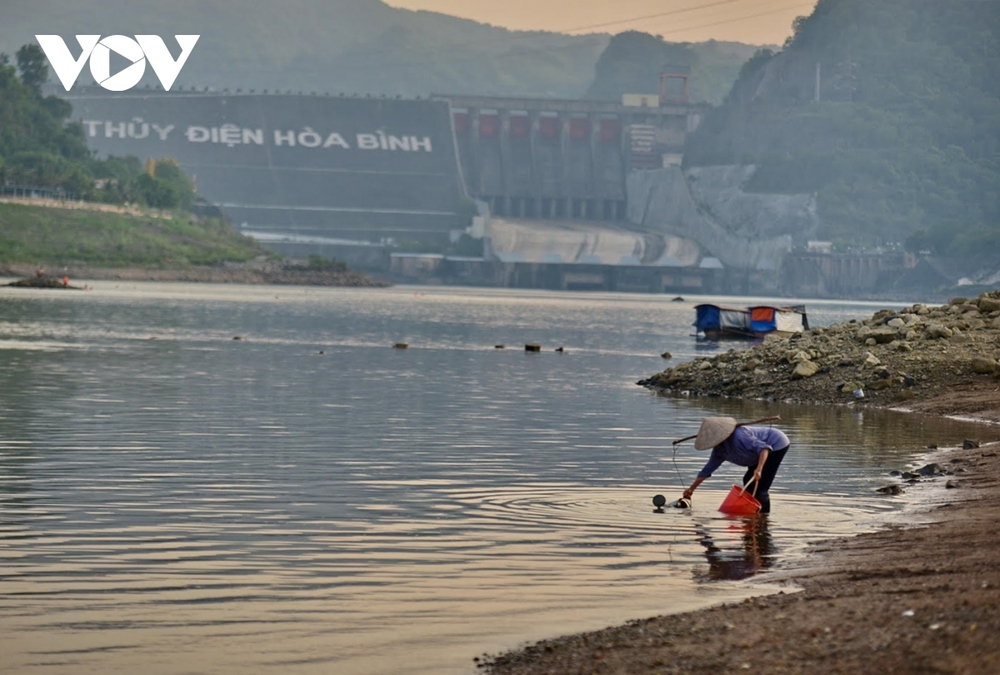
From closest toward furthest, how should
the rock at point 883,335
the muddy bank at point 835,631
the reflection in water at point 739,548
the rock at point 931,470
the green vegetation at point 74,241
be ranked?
the muddy bank at point 835,631, the reflection in water at point 739,548, the rock at point 931,470, the rock at point 883,335, the green vegetation at point 74,241

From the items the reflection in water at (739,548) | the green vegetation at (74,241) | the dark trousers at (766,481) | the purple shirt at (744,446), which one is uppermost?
the green vegetation at (74,241)

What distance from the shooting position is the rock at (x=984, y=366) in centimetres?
A: 4106

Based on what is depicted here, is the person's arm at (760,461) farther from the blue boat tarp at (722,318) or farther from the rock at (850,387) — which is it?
the blue boat tarp at (722,318)

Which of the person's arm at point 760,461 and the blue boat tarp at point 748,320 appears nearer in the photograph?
the person's arm at point 760,461

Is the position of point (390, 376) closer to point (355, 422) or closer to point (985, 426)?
point (355, 422)

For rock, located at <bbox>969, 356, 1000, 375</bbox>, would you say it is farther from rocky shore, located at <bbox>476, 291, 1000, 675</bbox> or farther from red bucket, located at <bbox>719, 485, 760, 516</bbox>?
red bucket, located at <bbox>719, 485, 760, 516</bbox>

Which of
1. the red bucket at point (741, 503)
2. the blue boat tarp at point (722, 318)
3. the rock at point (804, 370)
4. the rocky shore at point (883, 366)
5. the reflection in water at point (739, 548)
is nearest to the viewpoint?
the reflection in water at point (739, 548)

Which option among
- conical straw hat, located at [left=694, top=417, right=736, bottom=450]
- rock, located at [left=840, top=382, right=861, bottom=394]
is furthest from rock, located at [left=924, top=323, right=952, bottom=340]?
conical straw hat, located at [left=694, top=417, right=736, bottom=450]

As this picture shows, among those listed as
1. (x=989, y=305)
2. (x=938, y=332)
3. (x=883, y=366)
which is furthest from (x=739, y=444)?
(x=989, y=305)

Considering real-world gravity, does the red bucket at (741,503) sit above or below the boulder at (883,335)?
below

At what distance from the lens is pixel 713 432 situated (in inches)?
794

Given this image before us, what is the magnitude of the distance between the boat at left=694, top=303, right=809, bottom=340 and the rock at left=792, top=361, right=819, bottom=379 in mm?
44812

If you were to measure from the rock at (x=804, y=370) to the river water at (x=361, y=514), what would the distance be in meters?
2.26

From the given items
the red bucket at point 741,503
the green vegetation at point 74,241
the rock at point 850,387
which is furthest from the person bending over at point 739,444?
the green vegetation at point 74,241
